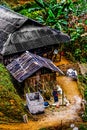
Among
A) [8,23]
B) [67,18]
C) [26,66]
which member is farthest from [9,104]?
[67,18]

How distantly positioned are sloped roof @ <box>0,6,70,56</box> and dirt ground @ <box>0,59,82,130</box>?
3738 millimetres

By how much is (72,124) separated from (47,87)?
326 centimetres

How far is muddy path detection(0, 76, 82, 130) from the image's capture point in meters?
17.1

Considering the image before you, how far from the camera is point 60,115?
18266 mm

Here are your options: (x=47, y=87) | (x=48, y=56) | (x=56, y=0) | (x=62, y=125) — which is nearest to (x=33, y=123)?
(x=62, y=125)

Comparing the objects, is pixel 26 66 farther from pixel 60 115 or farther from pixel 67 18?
pixel 67 18

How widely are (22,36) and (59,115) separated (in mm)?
6946

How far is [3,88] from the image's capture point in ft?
60.1

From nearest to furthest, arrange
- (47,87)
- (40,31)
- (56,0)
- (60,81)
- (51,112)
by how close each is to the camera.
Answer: (51,112) → (47,87) → (60,81) → (40,31) → (56,0)

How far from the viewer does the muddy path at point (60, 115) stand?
1708cm

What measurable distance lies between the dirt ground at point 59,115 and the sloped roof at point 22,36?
147 inches

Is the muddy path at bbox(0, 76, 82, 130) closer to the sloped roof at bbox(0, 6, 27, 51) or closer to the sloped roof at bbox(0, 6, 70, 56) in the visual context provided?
the sloped roof at bbox(0, 6, 70, 56)

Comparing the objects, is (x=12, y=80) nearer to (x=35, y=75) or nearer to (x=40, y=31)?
(x=35, y=75)

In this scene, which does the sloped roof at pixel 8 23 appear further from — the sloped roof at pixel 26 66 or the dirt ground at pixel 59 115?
the dirt ground at pixel 59 115
